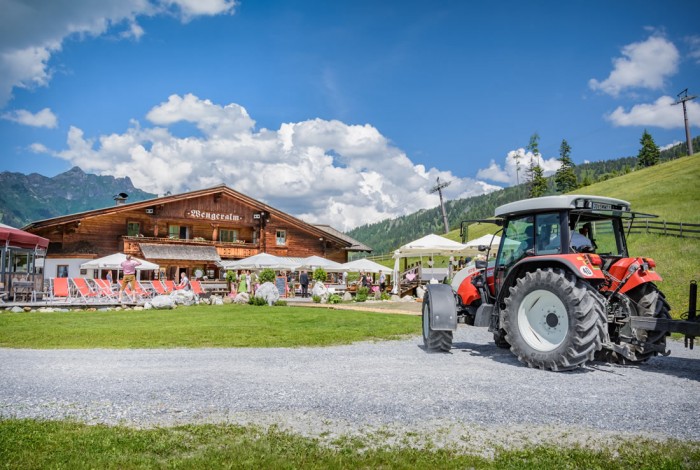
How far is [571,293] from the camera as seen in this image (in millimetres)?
7082

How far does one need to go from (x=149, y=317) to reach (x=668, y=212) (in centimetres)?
4447

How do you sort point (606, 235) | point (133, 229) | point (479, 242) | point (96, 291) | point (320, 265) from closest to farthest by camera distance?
point (606, 235)
point (96, 291)
point (479, 242)
point (320, 265)
point (133, 229)

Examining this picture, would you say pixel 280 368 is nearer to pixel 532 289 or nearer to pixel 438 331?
pixel 438 331

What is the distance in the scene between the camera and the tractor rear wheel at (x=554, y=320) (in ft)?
22.7

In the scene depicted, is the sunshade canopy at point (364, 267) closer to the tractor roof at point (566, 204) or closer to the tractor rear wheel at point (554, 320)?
the tractor roof at point (566, 204)

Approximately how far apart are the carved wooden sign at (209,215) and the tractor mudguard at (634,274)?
120 feet

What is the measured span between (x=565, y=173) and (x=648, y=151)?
56.0 feet

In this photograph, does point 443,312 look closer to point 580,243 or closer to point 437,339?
point 437,339

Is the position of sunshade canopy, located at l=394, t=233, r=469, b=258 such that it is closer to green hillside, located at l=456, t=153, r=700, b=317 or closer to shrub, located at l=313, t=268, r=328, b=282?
shrub, located at l=313, t=268, r=328, b=282

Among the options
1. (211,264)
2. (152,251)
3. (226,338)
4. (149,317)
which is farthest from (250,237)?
(226,338)

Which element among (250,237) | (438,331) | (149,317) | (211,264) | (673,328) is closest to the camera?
(673,328)

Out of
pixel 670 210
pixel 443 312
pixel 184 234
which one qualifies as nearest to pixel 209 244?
pixel 184 234

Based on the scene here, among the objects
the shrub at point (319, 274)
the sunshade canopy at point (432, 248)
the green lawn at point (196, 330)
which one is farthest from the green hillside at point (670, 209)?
the shrub at point (319, 274)

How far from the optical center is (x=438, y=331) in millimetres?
9211
